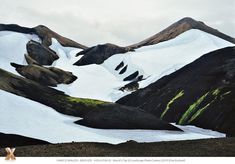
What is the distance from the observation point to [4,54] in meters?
10.7

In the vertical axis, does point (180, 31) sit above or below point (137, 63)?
above

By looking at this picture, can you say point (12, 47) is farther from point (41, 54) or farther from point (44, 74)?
point (44, 74)

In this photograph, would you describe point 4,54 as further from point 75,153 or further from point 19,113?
point 75,153

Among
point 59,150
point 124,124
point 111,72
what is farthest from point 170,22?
point 59,150

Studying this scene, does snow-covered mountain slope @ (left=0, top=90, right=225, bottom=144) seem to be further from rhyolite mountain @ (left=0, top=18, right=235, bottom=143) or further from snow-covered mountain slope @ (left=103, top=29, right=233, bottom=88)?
snow-covered mountain slope @ (left=103, top=29, right=233, bottom=88)

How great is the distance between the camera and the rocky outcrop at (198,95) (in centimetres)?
1012

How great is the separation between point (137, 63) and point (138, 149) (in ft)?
10.8

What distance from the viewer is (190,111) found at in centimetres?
1045

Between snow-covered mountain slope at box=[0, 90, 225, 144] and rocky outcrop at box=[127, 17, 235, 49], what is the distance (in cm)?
284

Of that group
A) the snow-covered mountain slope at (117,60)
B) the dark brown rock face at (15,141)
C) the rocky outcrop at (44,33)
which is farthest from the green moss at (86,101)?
the rocky outcrop at (44,33)

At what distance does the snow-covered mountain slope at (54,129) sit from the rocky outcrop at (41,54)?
1.38 m

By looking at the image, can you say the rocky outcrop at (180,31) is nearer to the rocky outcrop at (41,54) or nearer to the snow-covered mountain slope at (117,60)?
the snow-covered mountain slope at (117,60)

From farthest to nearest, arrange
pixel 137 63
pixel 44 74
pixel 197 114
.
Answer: pixel 137 63
pixel 44 74
pixel 197 114

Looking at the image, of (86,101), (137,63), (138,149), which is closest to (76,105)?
(86,101)
